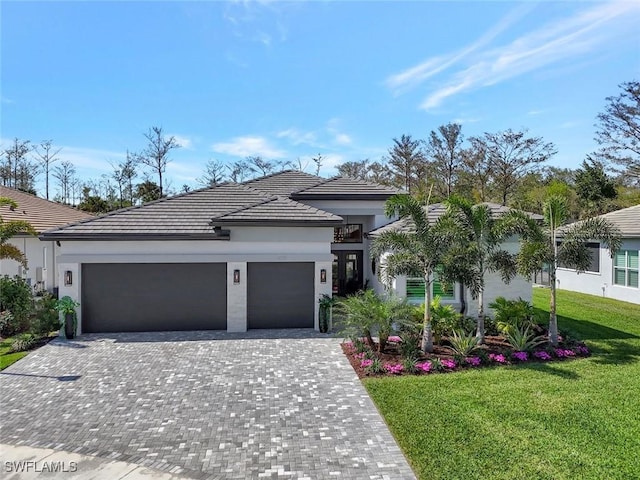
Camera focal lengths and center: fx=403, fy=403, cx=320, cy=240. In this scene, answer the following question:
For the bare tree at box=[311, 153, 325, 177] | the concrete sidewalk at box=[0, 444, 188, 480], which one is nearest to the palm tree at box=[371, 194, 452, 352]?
the concrete sidewalk at box=[0, 444, 188, 480]

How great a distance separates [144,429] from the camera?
7.14 metres

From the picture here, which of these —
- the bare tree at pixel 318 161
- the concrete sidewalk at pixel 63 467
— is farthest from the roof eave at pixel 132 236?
the bare tree at pixel 318 161

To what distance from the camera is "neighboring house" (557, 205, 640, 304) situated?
64.6ft

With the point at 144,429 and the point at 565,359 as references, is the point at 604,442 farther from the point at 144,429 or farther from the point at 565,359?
the point at 144,429

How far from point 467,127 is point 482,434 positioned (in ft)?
131

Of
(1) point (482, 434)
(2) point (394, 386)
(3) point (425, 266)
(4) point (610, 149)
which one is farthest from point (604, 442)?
(4) point (610, 149)

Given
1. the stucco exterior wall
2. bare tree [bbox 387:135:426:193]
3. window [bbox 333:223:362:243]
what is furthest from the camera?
bare tree [bbox 387:135:426:193]

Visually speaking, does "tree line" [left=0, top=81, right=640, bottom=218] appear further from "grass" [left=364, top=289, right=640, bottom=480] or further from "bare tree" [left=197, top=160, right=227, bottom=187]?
"grass" [left=364, top=289, right=640, bottom=480]

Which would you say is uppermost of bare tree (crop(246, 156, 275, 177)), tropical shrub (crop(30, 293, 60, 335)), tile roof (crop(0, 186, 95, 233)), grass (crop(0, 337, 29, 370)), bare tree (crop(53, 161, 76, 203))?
bare tree (crop(246, 156, 275, 177))

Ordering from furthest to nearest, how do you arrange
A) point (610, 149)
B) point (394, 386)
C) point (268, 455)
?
point (610, 149), point (394, 386), point (268, 455)

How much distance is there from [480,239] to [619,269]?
46.2 ft

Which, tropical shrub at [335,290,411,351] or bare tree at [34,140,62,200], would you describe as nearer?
tropical shrub at [335,290,411,351]

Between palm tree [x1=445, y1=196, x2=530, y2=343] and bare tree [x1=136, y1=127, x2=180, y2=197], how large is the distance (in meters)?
37.6

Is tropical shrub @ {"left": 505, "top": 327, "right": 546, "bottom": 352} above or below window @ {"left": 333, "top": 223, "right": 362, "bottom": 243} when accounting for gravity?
below
